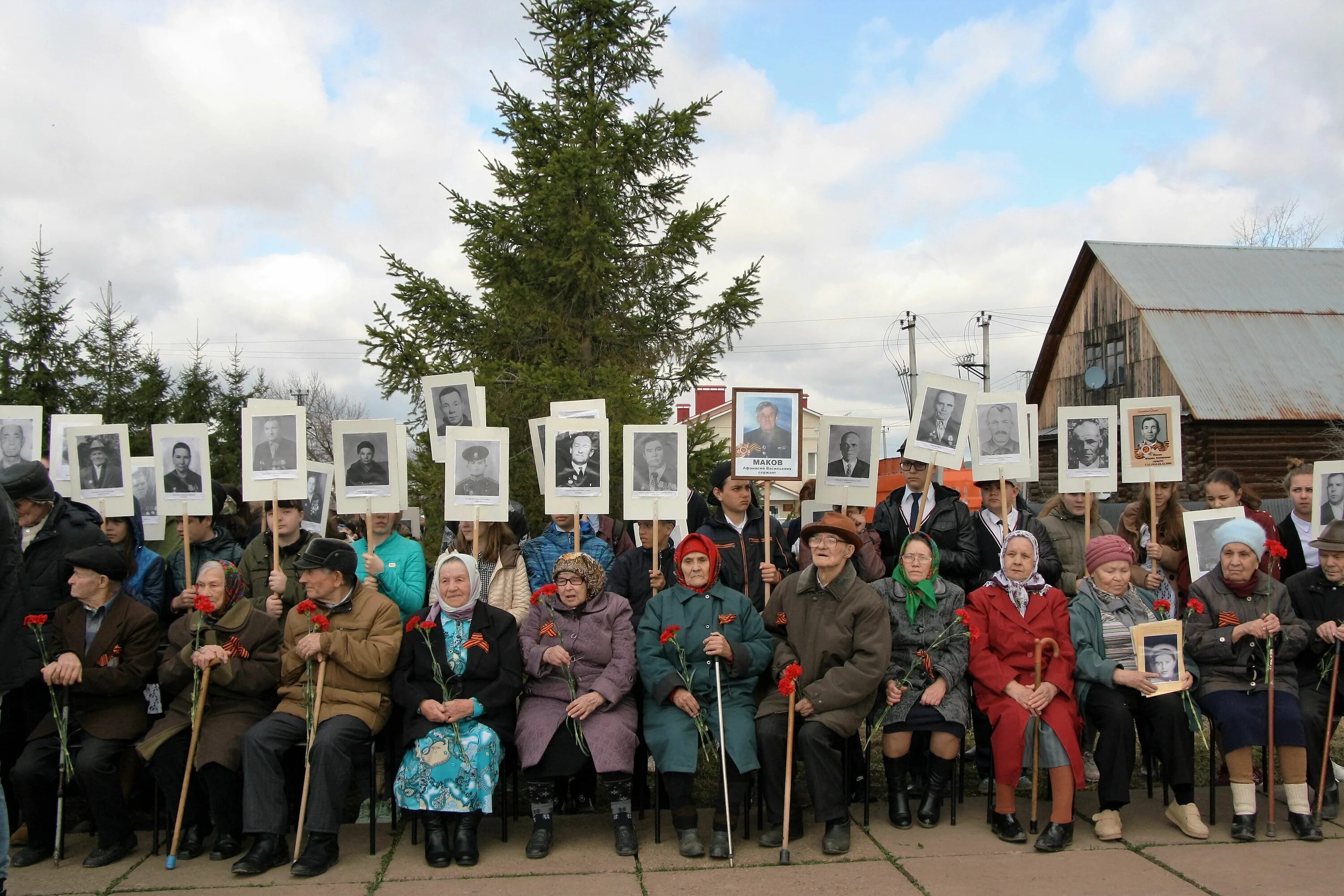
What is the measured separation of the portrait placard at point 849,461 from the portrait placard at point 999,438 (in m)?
0.71

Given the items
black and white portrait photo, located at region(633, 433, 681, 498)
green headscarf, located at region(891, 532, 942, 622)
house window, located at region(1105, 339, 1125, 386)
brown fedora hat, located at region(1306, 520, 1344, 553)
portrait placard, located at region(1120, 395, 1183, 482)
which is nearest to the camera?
brown fedora hat, located at region(1306, 520, 1344, 553)

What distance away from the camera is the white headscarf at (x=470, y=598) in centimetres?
571

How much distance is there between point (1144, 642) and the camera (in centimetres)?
565

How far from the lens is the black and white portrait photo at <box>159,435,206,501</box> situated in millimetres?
6441

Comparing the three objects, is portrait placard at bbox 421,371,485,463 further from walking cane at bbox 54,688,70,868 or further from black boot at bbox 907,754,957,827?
black boot at bbox 907,754,957,827

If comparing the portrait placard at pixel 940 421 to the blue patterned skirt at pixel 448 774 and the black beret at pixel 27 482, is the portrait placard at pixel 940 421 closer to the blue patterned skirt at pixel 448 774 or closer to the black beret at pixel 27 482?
the blue patterned skirt at pixel 448 774

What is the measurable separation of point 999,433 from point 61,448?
6741 millimetres

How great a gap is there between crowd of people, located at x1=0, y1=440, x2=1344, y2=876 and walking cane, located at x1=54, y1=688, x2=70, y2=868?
44mm

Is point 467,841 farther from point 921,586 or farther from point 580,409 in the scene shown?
point 580,409

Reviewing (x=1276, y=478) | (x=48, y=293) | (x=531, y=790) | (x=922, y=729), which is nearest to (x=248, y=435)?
(x=531, y=790)

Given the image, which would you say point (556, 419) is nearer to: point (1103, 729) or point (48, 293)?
point (1103, 729)

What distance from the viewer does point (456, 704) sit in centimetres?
546

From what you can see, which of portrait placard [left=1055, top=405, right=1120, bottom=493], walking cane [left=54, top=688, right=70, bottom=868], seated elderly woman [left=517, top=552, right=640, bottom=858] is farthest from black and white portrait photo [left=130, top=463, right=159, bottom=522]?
portrait placard [left=1055, top=405, right=1120, bottom=493]

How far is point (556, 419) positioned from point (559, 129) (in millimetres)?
8972
